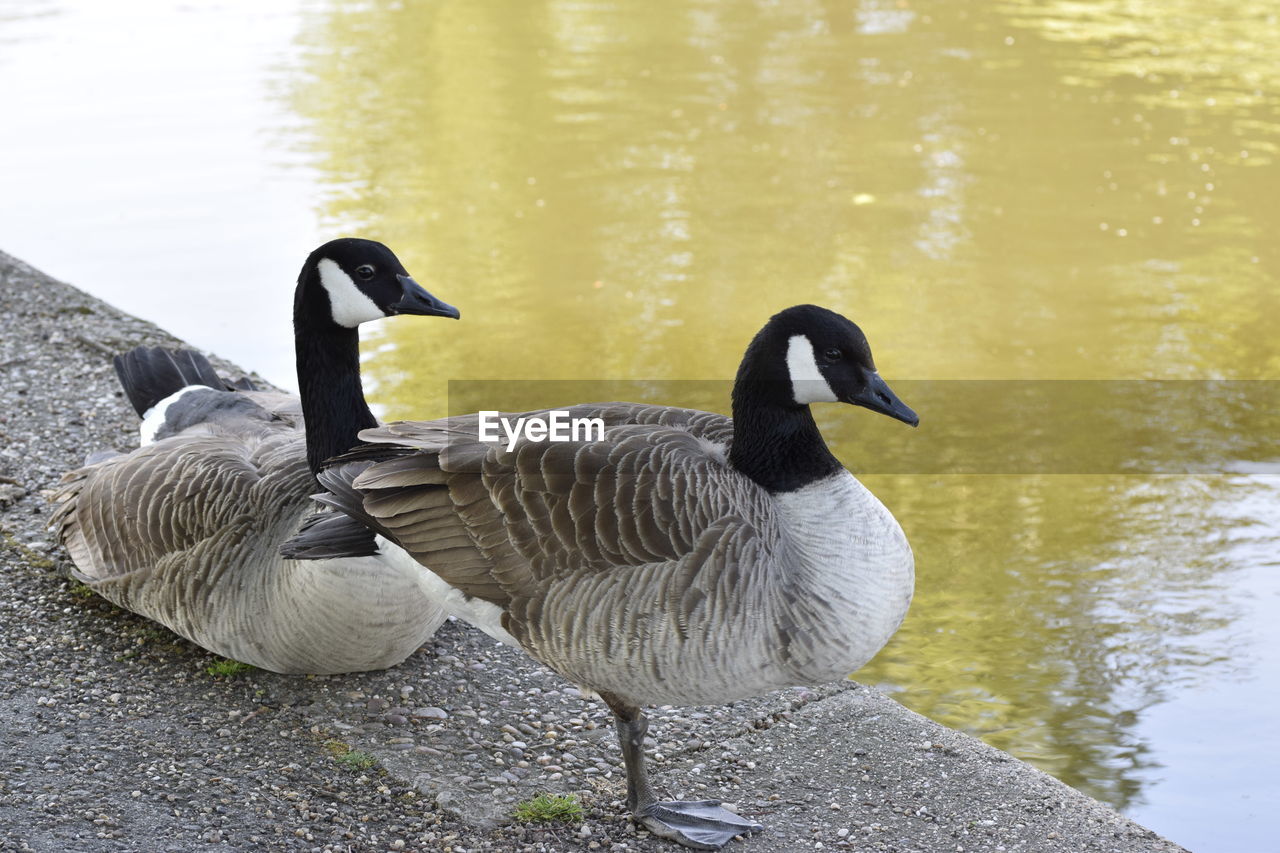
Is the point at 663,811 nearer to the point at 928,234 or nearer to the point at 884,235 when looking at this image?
the point at 884,235

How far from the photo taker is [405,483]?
426cm

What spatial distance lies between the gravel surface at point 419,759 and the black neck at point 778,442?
1206 millimetres

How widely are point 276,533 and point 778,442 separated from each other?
199cm

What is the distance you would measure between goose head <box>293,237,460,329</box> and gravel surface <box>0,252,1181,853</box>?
1446mm

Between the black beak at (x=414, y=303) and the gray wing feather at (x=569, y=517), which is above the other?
the black beak at (x=414, y=303)

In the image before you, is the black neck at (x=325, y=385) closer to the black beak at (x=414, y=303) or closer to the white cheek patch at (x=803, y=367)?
the black beak at (x=414, y=303)

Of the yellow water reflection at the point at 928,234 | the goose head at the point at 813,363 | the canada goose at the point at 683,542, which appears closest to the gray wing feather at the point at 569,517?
the canada goose at the point at 683,542

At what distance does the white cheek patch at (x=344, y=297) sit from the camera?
489cm

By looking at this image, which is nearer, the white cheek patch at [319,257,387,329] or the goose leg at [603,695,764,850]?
the goose leg at [603,695,764,850]

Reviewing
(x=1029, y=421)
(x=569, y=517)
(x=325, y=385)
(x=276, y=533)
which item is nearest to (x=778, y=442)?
(x=569, y=517)

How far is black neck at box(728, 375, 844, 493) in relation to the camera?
4.09 meters

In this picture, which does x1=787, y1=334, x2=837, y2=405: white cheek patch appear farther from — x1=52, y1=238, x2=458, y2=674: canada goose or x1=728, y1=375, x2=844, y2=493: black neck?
x1=52, y1=238, x2=458, y2=674: canada goose

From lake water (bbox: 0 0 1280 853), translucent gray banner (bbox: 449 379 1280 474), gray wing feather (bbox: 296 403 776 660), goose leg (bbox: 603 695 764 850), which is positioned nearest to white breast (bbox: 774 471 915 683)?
gray wing feather (bbox: 296 403 776 660)

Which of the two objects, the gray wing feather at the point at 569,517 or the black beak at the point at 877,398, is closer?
the gray wing feather at the point at 569,517
